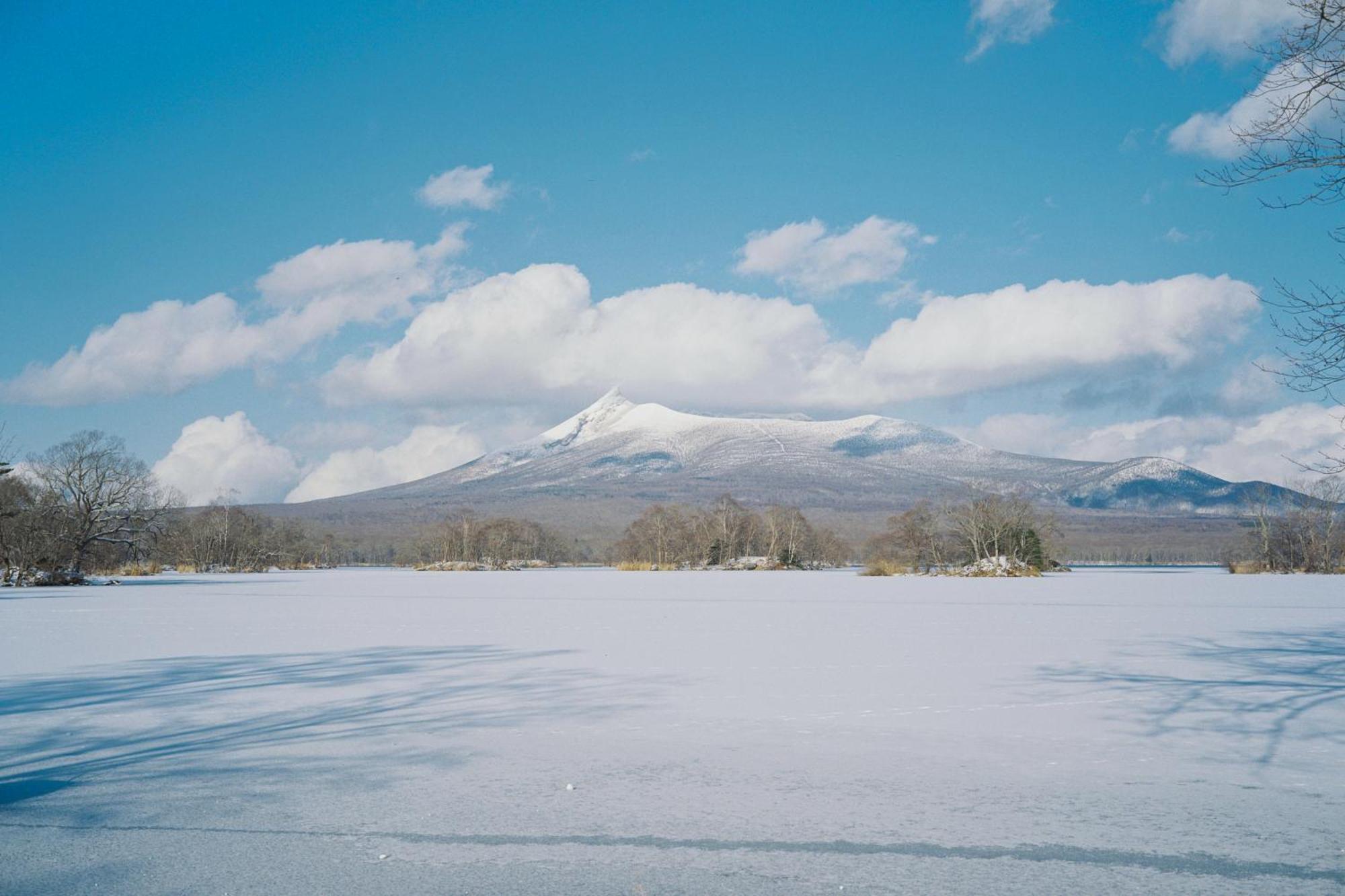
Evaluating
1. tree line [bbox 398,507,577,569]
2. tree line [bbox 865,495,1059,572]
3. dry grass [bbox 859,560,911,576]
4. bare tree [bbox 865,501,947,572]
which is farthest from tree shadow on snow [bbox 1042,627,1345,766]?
tree line [bbox 398,507,577,569]

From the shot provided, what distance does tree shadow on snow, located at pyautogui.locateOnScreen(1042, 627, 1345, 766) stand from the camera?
8070 millimetres

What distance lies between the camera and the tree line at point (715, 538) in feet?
276

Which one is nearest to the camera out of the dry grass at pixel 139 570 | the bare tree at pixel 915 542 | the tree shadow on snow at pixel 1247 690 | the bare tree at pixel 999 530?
the tree shadow on snow at pixel 1247 690

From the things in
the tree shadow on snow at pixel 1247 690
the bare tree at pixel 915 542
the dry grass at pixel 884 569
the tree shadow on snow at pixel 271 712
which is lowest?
the dry grass at pixel 884 569

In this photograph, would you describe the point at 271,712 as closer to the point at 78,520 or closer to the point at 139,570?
the point at 78,520

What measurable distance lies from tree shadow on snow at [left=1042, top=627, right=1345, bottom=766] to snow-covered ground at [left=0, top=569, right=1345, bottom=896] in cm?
6

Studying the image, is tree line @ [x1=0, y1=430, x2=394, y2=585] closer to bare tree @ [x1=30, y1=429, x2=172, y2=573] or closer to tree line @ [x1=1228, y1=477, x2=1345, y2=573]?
bare tree @ [x1=30, y1=429, x2=172, y2=573]

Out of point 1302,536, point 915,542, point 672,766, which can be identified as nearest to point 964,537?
point 915,542

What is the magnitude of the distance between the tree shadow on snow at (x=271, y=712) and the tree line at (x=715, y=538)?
7040 cm

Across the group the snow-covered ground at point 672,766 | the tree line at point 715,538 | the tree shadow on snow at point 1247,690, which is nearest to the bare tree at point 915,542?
the tree line at point 715,538

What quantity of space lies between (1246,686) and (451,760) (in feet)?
28.4

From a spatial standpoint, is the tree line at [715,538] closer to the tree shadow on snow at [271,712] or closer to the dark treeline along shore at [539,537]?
the dark treeline along shore at [539,537]

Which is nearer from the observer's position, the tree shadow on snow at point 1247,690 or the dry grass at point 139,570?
the tree shadow on snow at point 1247,690

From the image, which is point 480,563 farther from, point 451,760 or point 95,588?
point 451,760
